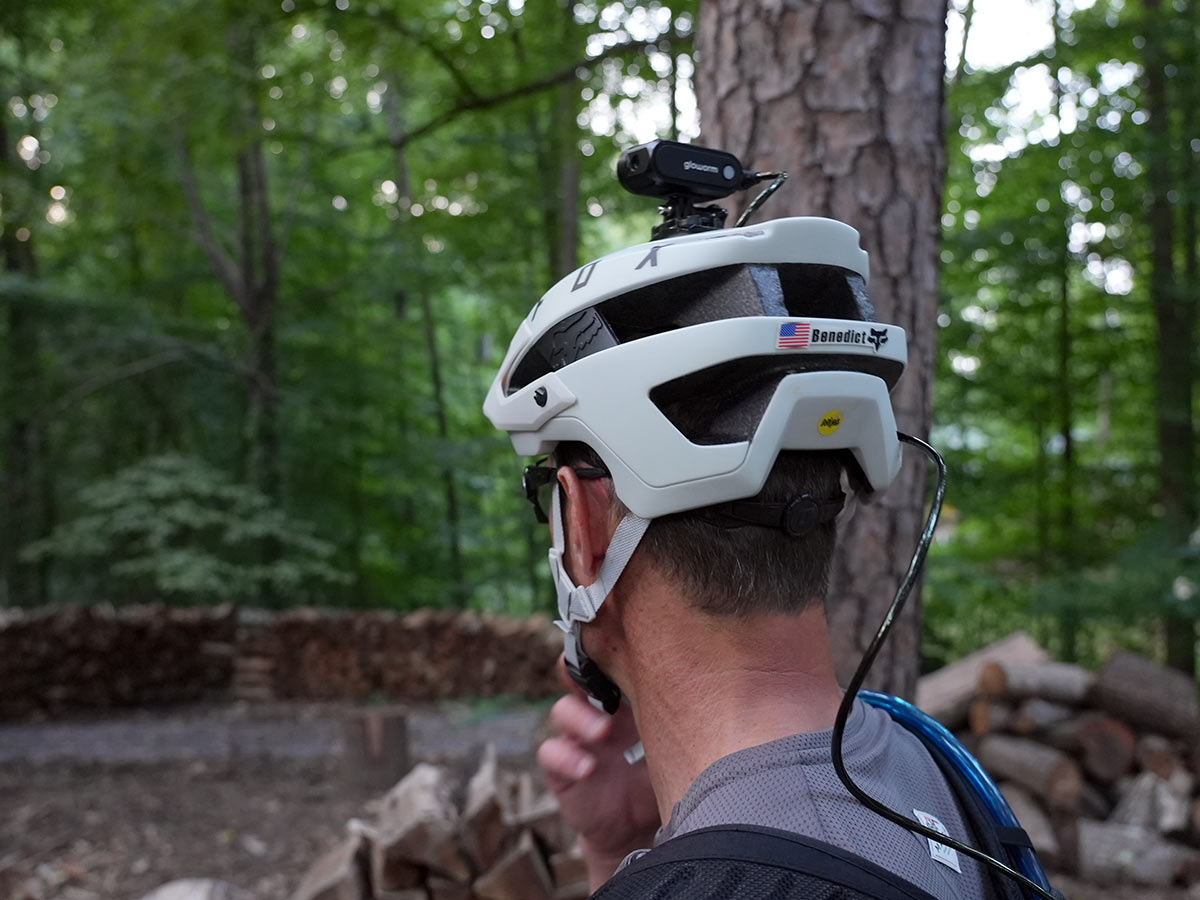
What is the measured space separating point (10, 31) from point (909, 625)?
11.6m

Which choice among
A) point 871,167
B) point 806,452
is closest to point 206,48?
point 871,167

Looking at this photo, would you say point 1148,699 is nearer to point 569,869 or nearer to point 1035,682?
point 1035,682

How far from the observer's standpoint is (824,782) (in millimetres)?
969

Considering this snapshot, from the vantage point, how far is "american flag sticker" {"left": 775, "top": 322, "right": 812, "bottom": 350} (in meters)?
1.09

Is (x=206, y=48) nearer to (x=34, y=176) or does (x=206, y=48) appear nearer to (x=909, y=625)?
(x=909, y=625)

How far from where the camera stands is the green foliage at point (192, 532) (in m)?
8.52

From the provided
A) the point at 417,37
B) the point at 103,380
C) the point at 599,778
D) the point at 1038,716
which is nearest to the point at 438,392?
the point at 103,380

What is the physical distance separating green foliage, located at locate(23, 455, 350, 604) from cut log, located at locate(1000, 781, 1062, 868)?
21.1ft

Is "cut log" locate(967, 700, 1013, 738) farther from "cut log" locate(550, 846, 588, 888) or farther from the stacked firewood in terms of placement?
"cut log" locate(550, 846, 588, 888)

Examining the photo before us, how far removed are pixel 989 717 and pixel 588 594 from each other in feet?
15.4

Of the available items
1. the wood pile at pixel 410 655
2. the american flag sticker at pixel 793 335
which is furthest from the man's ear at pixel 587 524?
the wood pile at pixel 410 655

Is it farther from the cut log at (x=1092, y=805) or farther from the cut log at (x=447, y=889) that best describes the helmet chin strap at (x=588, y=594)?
the cut log at (x=1092, y=805)

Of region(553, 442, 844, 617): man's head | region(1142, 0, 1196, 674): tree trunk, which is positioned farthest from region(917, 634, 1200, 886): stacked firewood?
region(553, 442, 844, 617): man's head

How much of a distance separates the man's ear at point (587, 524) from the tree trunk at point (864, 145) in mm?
1175
